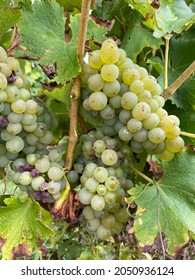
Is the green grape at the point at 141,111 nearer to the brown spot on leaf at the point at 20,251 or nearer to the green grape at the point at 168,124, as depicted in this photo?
the green grape at the point at 168,124

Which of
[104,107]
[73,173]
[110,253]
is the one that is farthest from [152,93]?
[110,253]

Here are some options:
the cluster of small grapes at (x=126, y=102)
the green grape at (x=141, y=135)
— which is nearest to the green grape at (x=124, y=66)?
the cluster of small grapes at (x=126, y=102)

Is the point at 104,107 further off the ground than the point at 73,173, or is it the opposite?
the point at 104,107

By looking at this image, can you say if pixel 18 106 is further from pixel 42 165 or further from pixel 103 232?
pixel 103 232

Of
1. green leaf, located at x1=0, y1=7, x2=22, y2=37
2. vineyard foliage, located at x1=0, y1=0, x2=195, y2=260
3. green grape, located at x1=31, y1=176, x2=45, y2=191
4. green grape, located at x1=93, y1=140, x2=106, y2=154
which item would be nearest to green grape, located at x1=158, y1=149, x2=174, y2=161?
vineyard foliage, located at x1=0, y1=0, x2=195, y2=260

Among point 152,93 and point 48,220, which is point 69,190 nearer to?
point 48,220

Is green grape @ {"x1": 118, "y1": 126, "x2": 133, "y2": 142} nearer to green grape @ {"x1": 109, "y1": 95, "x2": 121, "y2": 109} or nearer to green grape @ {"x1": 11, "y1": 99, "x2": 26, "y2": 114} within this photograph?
green grape @ {"x1": 109, "y1": 95, "x2": 121, "y2": 109}

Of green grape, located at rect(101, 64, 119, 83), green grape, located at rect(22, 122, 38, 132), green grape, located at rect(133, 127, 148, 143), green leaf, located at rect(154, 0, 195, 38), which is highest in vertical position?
green leaf, located at rect(154, 0, 195, 38)

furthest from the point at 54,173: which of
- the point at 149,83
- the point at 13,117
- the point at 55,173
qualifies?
the point at 149,83
